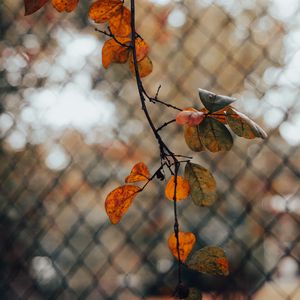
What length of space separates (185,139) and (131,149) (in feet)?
5.71

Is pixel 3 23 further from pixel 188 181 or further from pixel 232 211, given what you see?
pixel 188 181

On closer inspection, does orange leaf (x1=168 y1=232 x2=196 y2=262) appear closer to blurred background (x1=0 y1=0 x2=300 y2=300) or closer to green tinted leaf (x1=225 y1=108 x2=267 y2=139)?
green tinted leaf (x1=225 y1=108 x2=267 y2=139)

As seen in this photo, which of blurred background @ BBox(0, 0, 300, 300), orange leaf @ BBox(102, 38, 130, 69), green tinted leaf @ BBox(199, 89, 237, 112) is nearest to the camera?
green tinted leaf @ BBox(199, 89, 237, 112)

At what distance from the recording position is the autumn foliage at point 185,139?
32 centimetres

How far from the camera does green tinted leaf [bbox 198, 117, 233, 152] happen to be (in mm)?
329

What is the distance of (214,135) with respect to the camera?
0.33 m

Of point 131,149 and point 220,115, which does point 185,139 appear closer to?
point 220,115

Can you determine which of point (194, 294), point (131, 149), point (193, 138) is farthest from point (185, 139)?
point (131, 149)

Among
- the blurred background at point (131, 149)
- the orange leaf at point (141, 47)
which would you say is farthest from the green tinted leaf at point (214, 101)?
the blurred background at point (131, 149)

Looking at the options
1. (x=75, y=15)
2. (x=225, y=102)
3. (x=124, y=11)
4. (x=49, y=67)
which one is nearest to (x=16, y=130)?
(x=49, y=67)

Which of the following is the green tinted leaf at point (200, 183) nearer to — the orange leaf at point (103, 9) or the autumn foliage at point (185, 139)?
the autumn foliage at point (185, 139)

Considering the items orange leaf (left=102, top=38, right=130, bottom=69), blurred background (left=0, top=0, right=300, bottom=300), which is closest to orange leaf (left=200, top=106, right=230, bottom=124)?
orange leaf (left=102, top=38, right=130, bottom=69)

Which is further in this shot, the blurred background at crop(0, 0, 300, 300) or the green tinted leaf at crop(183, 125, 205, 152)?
the blurred background at crop(0, 0, 300, 300)

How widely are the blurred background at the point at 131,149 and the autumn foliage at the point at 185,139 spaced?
951 mm
